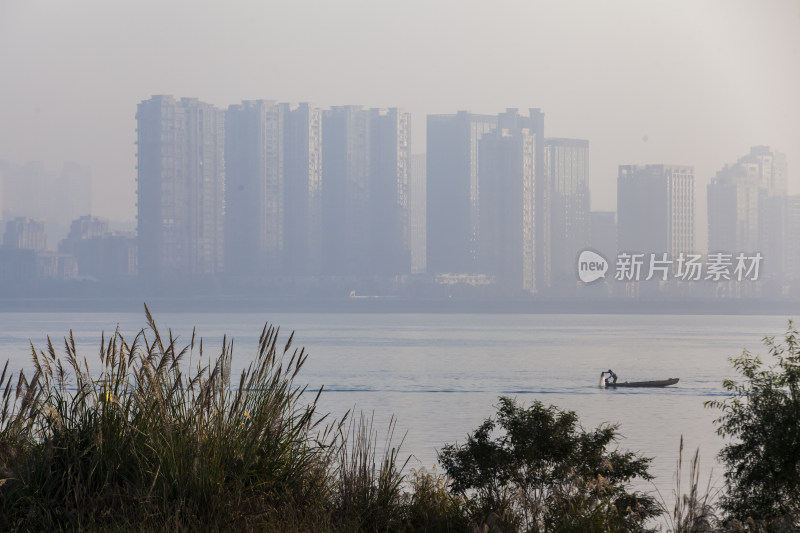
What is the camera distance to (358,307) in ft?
449

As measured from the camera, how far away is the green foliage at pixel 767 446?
17.3ft

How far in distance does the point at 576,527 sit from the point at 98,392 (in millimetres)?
1815

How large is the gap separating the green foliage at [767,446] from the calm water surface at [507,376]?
9.26 feet

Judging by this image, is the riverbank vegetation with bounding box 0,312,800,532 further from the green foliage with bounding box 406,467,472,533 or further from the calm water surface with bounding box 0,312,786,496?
the calm water surface with bounding box 0,312,786,496

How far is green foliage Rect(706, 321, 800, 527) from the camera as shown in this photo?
5281mm

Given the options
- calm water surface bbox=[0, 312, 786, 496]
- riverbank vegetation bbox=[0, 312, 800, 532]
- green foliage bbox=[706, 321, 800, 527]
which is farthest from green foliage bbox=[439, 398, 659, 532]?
calm water surface bbox=[0, 312, 786, 496]

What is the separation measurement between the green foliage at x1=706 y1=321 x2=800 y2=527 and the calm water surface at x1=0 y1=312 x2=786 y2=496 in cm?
282

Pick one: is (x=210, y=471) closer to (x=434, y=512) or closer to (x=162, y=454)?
(x=162, y=454)

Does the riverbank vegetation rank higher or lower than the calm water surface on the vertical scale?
higher

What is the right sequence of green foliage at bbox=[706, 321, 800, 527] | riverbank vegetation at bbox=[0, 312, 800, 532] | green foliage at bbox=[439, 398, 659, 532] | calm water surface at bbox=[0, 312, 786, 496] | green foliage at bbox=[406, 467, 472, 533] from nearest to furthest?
riverbank vegetation at bbox=[0, 312, 800, 532], green foliage at bbox=[406, 467, 472, 533], green foliage at bbox=[439, 398, 659, 532], green foliage at bbox=[706, 321, 800, 527], calm water surface at bbox=[0, 312, 786, 496]

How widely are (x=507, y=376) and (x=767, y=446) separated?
37.9m

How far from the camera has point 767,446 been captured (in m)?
5.38

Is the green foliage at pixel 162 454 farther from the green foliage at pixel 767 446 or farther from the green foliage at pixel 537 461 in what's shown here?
the green foliage at pixel 767 446

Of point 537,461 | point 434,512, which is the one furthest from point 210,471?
point 537,461
